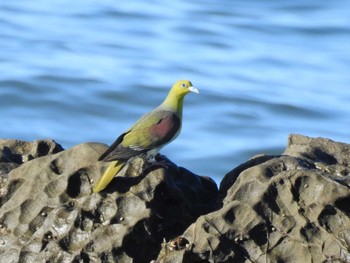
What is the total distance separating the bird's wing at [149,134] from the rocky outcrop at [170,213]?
0.15 metres

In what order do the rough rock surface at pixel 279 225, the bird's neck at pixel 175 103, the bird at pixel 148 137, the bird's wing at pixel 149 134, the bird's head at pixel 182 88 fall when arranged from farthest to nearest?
the bird's head at pixel 182 88 → the bird's neck at pixel 175 103 → the bird's wing at pixel 149 134 → the bird at pixel 148 137 → the rough rock surface at pixel 279 225

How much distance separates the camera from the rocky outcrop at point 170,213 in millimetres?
5418

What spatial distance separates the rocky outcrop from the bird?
0.19 ft

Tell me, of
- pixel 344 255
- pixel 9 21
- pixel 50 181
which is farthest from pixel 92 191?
pixel 9 21

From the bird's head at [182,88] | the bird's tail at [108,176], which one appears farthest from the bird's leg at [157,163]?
the bird's head at [182,88]

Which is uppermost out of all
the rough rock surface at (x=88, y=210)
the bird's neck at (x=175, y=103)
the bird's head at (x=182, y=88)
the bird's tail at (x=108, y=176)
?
the bird's head at (x=182, y=88)

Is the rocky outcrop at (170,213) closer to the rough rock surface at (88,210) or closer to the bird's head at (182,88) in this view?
the rough rock surface at (88,210)

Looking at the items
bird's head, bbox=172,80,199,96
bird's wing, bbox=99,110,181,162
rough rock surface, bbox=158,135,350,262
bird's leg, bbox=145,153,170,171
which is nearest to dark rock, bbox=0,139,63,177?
bird's wing, bbox=99,110,181,162

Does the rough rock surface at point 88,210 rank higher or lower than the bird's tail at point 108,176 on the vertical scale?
lower

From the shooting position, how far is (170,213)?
5.66 meters

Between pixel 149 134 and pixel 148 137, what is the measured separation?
0.04 m

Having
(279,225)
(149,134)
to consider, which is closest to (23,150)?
(149,134)

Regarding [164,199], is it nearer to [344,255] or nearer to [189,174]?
[189,174]

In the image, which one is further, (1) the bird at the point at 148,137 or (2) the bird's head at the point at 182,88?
(2) the bird's head at the point at 182,88
